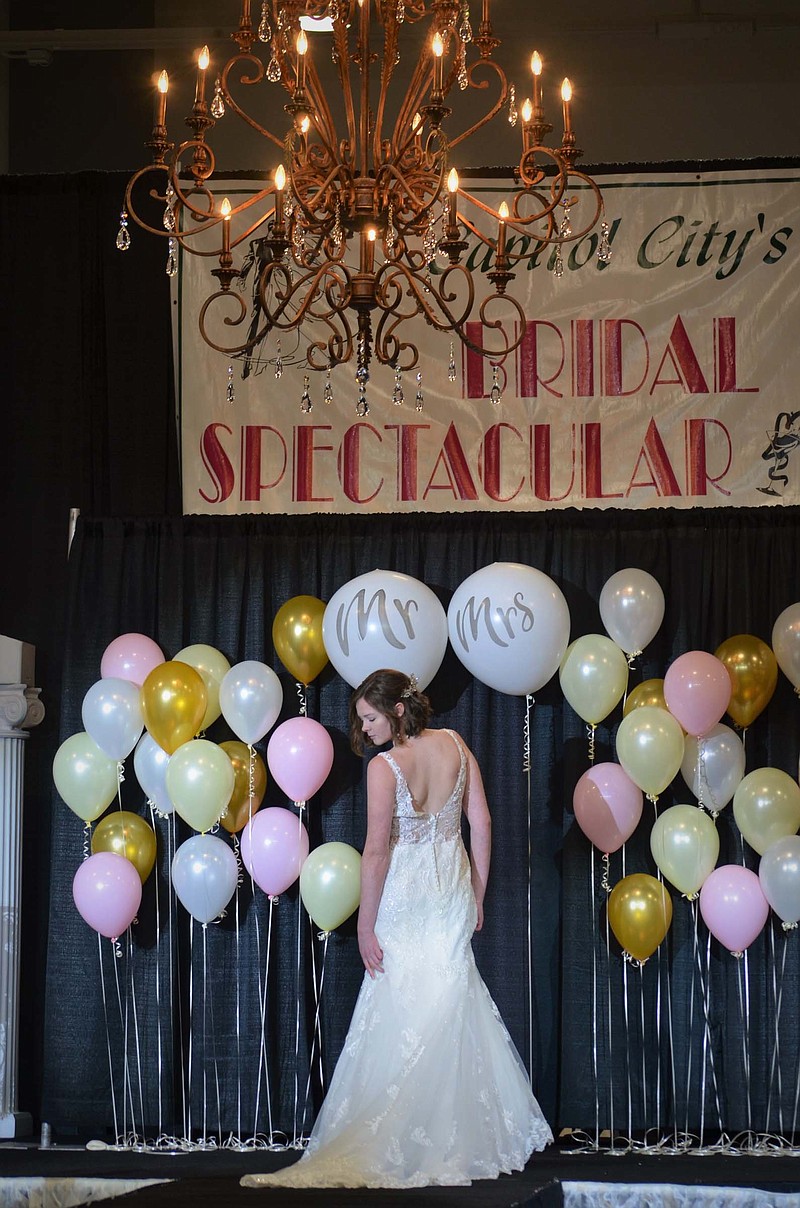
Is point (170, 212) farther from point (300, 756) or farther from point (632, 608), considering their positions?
point (632, 608)

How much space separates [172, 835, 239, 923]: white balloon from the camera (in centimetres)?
515

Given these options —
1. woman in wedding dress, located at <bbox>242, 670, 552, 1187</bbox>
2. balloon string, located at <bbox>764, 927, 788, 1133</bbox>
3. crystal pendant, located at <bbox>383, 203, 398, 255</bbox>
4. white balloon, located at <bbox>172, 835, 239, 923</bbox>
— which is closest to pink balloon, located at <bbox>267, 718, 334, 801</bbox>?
white balloon, located at <bbox>172, 835, 239, 923</bbox>

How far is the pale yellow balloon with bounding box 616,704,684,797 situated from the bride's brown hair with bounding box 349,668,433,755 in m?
0.83

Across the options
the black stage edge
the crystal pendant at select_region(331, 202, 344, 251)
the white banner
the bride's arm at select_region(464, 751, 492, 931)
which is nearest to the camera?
the crystal pendant at select_region(331, 202, 344, 251)

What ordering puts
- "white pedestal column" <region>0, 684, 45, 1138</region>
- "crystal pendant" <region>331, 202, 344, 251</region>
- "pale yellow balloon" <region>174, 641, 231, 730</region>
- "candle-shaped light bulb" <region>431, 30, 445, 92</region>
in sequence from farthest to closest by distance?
"white pedestal column" <region>0, 684, 45, 1138</region> < "pale yellow balloon" <region>174, 641, 231, 730</region> < "crystal pendant" <region>331, 202, 344, 251</region> < "candle-shaped light bulb" <region>431, 30, 445, 92</region>

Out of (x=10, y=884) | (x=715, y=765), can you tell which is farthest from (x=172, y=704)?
(x=715, y=765)

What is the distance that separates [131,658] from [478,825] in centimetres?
154

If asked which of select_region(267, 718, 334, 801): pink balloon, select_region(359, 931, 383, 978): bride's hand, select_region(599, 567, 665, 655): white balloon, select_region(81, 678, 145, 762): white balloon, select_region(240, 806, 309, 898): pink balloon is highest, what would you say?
select_region(599, 567, 665, 655): white balloon

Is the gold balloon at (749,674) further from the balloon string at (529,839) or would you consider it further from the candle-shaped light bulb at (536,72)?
the candle-shaped light bulb at (536,72)

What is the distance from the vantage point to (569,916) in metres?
5.42

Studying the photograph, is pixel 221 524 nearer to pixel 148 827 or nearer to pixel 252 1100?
pixel 148 827

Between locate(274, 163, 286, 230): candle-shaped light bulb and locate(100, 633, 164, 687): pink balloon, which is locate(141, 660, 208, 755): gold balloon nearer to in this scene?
locate(100, 633, 164, 687): pink balloon

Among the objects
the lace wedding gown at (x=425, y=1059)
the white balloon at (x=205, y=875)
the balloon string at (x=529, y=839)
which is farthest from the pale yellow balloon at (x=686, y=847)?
the white balloon at (x=205, y=875)

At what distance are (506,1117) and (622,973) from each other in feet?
3.32
